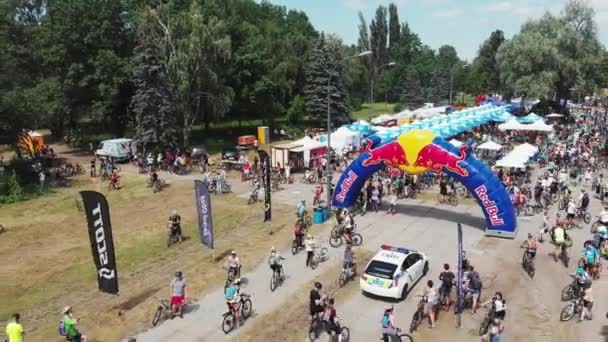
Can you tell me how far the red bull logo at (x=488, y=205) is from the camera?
841 inches

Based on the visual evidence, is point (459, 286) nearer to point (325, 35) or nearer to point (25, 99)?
point (25, 99)

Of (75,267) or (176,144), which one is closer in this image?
(75,267)

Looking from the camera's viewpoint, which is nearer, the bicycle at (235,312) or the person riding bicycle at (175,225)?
the bicycle at (235,312)

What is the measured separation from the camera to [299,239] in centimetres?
2066

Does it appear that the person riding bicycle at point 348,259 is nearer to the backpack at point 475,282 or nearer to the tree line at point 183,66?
the backpack at point 475,282

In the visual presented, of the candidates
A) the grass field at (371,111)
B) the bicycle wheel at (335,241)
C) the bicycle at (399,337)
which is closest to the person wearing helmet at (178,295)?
the bicycle at (399,337)

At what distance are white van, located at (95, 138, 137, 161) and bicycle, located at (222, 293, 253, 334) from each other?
2886cm

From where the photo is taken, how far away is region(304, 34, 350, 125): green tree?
5659 cm

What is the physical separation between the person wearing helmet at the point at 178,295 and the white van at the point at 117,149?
27878mm

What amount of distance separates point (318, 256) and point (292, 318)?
14.9ft

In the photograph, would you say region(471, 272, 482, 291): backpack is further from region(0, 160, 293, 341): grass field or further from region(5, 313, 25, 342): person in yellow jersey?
region(5, 313, 25, 342): person in yellow jersey

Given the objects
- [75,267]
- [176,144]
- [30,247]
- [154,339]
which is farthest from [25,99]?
[154,339]

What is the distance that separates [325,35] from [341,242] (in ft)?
148

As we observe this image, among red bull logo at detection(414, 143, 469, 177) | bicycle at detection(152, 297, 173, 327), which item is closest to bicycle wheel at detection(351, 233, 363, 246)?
red bull logo at detection(414, 143, 469, 177)
